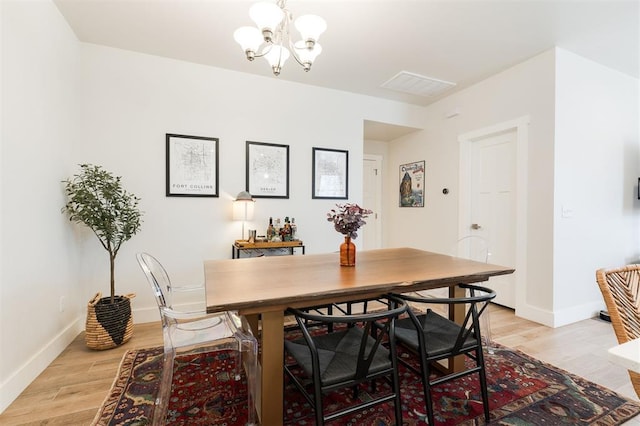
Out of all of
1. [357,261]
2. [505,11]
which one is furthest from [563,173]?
[357,261]

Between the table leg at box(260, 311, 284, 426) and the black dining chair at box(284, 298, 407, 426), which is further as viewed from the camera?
Answer: the table leg at box(260, 311, 284, 426)

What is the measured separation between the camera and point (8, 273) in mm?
1780

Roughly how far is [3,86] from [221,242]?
2032 millimetres

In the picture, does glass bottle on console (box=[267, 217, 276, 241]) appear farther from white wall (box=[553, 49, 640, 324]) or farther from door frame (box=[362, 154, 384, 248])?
white wall (box=[553, 49, 640, 324])

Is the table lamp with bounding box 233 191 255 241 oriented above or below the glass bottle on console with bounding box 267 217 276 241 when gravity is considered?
above

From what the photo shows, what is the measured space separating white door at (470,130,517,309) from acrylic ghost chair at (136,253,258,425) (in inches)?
121

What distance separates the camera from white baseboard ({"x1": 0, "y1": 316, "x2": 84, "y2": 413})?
1.71 m

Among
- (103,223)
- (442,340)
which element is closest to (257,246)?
(103,223)

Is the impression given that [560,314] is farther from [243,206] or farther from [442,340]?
[243,206]

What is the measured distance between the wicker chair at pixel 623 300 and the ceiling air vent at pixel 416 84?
288 cm

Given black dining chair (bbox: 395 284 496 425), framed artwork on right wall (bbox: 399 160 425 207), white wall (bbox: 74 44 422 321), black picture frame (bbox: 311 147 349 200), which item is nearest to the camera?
black dining chair (bbox: 395 284 496 425)

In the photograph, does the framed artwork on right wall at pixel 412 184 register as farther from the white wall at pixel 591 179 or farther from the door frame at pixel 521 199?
the white wall at pixel 591 179

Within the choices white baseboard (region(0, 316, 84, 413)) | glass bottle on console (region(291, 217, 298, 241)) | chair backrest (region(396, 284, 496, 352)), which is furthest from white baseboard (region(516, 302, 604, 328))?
white baseboard (region(0, 316, 84, 413))

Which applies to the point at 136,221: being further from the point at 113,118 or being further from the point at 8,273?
the point at 113,118
